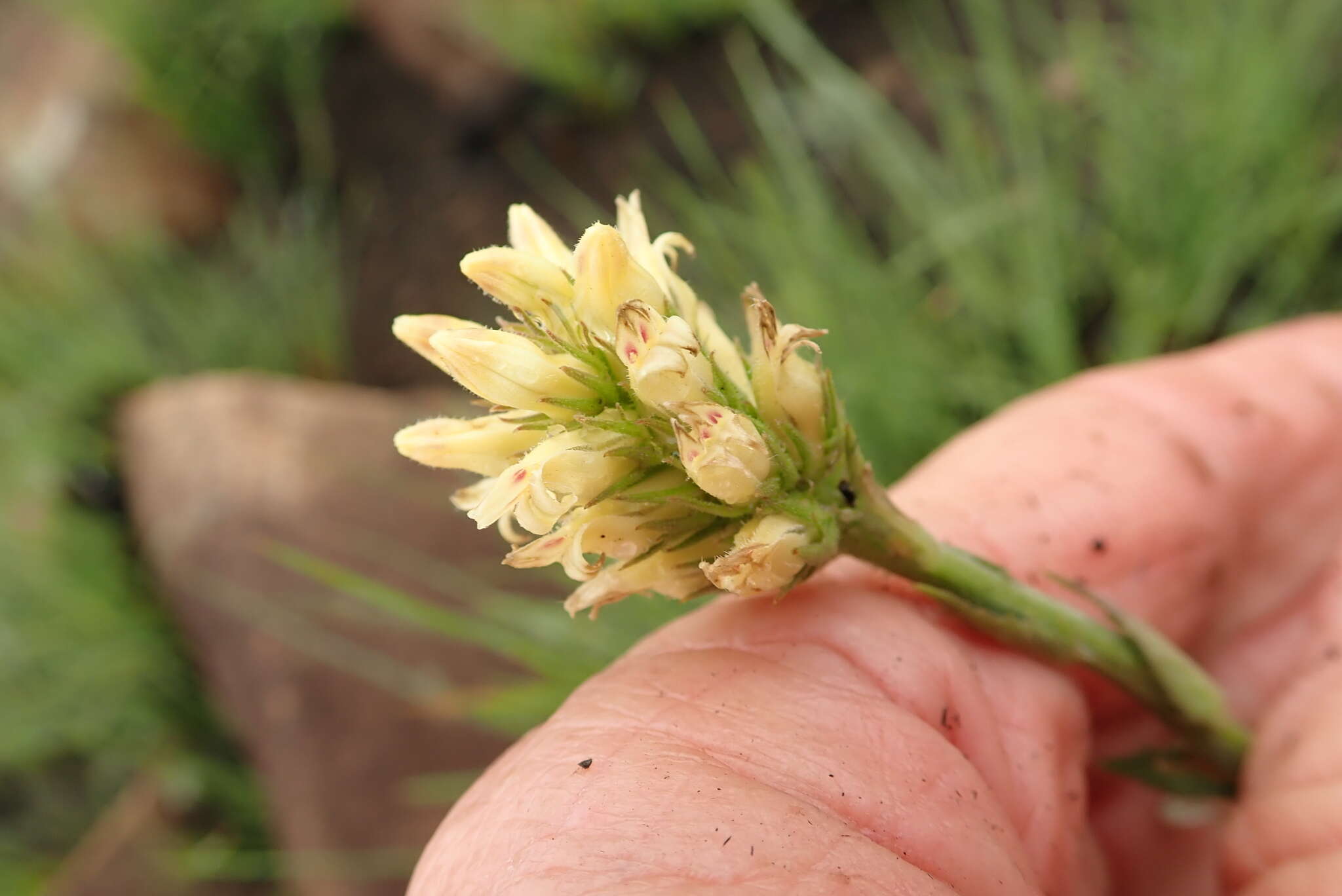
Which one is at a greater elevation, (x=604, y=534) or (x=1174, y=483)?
(x=604, y=534)

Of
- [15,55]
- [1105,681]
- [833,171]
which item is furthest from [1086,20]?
[15,55]

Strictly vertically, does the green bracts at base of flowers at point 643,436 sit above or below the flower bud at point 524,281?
below

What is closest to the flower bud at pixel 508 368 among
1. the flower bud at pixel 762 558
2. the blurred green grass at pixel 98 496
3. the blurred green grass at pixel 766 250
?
the flower bud at pixel 762 558

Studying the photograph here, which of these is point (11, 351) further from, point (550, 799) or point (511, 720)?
point (550, 799)

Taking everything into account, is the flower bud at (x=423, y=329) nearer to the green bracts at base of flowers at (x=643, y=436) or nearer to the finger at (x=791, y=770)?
the green bracts at base of flowers at (x=643, y=436)

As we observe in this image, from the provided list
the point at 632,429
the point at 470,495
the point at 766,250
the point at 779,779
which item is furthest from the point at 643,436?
the point at 766,250

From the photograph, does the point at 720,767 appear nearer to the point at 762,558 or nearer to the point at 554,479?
the point at 762,558

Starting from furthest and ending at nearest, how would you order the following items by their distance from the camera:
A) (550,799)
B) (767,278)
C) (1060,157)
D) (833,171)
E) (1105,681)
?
(833,171) < (767,278) < (1060,157) < (1105,681) < (550,799)
